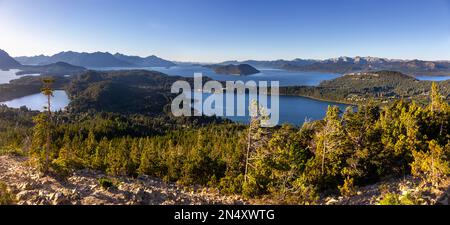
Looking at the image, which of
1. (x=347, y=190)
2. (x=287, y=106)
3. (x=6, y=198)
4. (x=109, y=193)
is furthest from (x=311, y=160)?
(x=287, y=106)

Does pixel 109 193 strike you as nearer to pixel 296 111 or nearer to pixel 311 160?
pixel 311 160

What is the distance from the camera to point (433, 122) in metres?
23.4

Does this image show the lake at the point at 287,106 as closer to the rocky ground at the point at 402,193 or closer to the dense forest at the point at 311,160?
the dense forest at the point at 311,160

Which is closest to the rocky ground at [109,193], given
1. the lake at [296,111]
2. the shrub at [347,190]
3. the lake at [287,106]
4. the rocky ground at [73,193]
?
the rocky ground at [73,193]

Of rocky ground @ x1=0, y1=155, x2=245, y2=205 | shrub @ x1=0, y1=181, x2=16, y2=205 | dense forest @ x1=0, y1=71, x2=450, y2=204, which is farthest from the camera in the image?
dense forest @ x1=0, y1=71, x2=450, y2=204

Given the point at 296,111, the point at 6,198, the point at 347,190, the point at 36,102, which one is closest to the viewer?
the point at 6,198

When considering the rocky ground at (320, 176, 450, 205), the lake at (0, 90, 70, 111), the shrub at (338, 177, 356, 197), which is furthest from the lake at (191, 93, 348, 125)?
the shrub at (338, 177, 356, 197)

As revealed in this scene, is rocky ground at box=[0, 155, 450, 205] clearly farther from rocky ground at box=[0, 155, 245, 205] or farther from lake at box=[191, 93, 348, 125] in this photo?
lake at box=[191, 93, 348, 125]

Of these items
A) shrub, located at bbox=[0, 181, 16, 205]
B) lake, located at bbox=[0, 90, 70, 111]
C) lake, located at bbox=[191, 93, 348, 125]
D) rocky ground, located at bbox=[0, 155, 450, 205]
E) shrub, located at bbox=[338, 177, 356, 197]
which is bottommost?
lake, located at bbox=[191, 93, 348, 125]

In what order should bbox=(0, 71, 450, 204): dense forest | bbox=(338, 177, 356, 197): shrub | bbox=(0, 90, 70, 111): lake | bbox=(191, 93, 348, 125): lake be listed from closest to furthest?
bbox=(338, 177, 356, 197): shrub, bbox=(0, 71, 450, 204): dense forest, bbox=(191, 93, 348, 125): lake, bbox=(0, 90, 70, 111): lake
